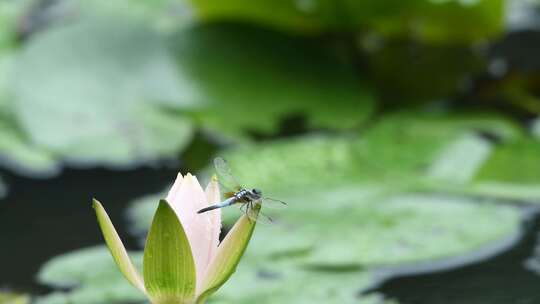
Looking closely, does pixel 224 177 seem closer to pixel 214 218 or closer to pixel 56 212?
pixel 214 218

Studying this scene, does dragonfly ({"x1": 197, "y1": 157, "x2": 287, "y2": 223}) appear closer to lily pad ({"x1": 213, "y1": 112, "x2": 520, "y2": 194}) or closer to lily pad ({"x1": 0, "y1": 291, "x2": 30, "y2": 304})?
lily pad ({"x1": 0, "y1": 291, "x2": 30, "y2": 304})

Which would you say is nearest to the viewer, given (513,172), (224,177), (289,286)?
(224,177)

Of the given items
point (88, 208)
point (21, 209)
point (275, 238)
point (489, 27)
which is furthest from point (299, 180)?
point (489, 27)

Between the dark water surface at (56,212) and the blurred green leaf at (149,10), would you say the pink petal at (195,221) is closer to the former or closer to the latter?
the dark water surface at (56,212)

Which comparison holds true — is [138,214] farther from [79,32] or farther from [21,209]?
[79,32]

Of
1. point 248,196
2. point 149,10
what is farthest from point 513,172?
point 149,10

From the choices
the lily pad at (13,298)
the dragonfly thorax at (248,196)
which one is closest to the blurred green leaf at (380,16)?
the lily pad at (13,298)
